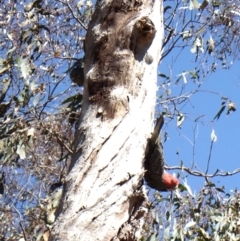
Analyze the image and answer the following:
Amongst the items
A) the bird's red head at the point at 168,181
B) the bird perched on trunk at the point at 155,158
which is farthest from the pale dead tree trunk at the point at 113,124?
the bird's red head at the point at 168,181

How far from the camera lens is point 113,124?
2.01 metres

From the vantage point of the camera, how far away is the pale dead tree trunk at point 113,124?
5.86 ft

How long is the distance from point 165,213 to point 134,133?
1.97 m

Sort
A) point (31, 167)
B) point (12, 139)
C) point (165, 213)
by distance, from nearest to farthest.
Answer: point (12, 139) → point (165, 213) → point (31, 167)

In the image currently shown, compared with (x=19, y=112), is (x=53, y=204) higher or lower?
lower

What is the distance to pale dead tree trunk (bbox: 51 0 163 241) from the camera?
1.79 m

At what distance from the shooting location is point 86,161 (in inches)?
75.4

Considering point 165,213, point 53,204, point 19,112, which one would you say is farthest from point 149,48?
point 165,213

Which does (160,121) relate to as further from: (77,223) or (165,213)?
(165,213)

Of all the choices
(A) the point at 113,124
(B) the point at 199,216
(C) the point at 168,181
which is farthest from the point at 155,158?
(B) the point at 199,216

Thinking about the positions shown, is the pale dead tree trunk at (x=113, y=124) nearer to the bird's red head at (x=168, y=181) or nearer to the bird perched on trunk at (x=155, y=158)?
the bird perched on trunk at (x=155, y=158)

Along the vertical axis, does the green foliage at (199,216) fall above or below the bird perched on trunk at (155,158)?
above

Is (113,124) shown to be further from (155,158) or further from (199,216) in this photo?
(199,216)

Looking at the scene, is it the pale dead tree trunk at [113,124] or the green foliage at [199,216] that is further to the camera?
the green foliage at [199,216]
